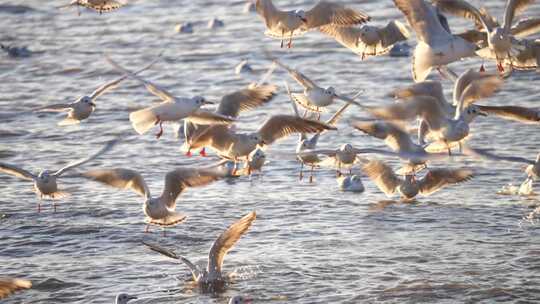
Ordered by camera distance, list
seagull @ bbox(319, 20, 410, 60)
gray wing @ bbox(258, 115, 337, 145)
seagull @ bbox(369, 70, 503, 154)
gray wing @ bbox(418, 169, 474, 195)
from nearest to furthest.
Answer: seagull @ bbox(369, 70, 503, 154) < gray wing @ bbox(258, 115, 337, 145) < gray wing @ bbox(418, 169, 474, 195) < seagull @ bbox(319, 20, 410, 60)

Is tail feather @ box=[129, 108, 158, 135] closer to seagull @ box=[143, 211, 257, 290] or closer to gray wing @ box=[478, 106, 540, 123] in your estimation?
seagull @ box=[143, 211, 257, 290]

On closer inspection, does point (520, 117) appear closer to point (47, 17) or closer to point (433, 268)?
point (433, 268)

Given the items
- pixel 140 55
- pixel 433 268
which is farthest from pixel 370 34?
pixel 140 55

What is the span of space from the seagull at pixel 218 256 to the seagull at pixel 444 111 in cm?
188

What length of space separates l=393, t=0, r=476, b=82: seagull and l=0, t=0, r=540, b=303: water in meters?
2.01

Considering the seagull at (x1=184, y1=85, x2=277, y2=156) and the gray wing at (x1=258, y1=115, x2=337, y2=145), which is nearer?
the gray wing at (x1=258, y1=115, x2=337, y2=145)

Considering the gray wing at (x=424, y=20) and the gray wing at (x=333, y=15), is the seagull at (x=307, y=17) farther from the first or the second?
the gray wing at (x=424, y=20)

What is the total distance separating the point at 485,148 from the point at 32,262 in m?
6.99

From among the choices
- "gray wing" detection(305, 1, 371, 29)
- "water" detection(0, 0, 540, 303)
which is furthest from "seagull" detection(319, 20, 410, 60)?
"water" detection(0, 0, 540, 303)

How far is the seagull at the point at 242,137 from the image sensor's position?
44.4 ft

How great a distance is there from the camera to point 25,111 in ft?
68.2

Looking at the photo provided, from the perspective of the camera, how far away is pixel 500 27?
45.2ft

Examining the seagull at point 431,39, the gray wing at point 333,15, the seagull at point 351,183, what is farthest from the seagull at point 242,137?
the seagull at point 351,183

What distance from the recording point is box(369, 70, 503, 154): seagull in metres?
12.8
